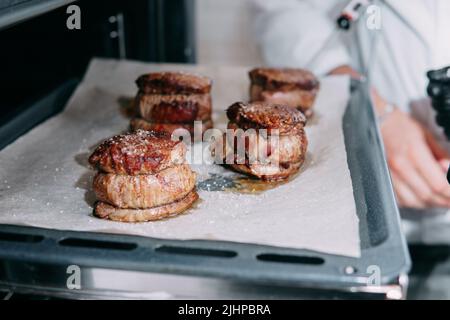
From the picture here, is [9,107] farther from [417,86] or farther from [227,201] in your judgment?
[417,86]

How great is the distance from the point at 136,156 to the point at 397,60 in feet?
5.23

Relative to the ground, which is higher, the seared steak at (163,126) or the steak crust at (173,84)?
the steak crust at (173,84)

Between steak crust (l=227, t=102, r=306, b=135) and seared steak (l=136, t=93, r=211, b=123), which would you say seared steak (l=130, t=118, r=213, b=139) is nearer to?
seared steak (l=136, t=93, r=211, b=123)

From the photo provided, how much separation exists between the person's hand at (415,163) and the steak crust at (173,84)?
2.81 ft

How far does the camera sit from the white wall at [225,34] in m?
4.18

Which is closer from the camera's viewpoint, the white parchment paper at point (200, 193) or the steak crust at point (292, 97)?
the white parchment paper at point (200, 193)

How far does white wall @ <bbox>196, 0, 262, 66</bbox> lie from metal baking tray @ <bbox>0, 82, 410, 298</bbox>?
319 cm

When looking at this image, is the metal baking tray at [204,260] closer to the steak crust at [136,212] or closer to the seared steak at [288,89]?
the steak crust at [136,212]

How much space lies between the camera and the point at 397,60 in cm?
249

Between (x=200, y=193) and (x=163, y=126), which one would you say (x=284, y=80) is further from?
(x=200, y=193)

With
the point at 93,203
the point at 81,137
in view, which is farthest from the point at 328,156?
the point at 81,137

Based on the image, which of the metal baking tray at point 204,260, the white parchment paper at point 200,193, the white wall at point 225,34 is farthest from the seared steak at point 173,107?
the white wall at point 225,34

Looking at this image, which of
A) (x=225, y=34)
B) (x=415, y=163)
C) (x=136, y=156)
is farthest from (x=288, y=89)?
(x=225, y=34)

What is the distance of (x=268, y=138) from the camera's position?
5.46 ft
